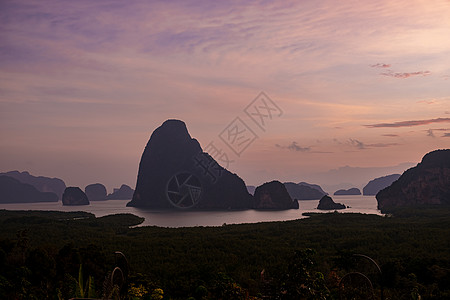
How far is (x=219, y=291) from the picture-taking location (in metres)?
13.0

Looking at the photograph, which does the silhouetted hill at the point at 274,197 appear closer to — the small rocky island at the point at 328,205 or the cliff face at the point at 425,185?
the small rocky island at the point at 328,205

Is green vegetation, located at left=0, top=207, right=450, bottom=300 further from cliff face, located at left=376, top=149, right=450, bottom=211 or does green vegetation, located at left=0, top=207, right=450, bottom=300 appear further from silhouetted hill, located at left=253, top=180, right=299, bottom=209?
silhouetted hill, located at left=253, top=180, right=299, bottom=209

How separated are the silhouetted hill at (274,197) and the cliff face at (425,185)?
49.9 meters

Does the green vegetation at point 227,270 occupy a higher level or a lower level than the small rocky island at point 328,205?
higher

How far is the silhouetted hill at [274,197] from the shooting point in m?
179

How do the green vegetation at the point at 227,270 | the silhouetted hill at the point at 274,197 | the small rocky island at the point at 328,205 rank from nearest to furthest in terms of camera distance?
the green vegetation at the point at 227,270 < the small rocky island at the point at 328,205 < the silhouetted hill at the point at 274,197

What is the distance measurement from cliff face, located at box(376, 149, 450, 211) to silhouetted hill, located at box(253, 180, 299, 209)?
49.9 meters

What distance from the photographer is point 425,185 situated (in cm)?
12319

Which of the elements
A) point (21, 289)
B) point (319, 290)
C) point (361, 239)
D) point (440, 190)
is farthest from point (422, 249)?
point (440, 190)

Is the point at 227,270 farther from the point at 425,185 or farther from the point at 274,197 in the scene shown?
the point at 274,197

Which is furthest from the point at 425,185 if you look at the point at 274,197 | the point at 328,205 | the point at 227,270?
the point at 227,270

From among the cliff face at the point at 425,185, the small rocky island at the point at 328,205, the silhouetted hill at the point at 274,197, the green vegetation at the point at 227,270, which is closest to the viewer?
the green vegetation at the point at 227,270

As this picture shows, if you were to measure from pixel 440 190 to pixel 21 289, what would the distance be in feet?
431

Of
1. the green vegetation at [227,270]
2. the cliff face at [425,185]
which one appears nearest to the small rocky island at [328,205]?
the cliff face at [425,185]
